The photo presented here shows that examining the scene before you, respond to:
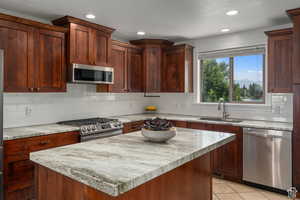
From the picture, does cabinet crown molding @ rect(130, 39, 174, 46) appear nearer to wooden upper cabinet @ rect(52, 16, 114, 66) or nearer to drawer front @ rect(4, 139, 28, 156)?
wooden upper cabinet @ rect(52, 16, 114, 66)

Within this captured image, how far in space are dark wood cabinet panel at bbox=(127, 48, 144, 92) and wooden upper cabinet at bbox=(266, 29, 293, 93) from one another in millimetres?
2483

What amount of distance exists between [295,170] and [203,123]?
57.5 inches

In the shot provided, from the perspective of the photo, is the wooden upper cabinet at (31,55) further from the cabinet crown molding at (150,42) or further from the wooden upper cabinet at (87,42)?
the cabinet crown molding at (150,42)

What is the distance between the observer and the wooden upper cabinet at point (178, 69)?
4504 millimetres

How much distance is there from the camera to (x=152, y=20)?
3.41 meters

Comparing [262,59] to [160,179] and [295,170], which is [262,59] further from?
[160,179]

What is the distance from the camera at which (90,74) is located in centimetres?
353

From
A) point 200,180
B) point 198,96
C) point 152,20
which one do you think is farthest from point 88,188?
point 198,96

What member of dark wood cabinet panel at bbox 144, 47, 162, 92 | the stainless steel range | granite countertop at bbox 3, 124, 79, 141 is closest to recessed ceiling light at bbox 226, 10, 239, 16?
dark wood cabinet panel at bbox 144, 47, 162, 92

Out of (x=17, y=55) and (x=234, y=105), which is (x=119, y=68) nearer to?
(x=17, y=55)

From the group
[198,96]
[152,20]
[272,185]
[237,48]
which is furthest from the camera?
[198,96]

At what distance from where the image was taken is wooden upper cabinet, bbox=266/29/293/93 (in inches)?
127

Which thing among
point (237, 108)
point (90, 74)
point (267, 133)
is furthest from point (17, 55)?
point (237, 108)

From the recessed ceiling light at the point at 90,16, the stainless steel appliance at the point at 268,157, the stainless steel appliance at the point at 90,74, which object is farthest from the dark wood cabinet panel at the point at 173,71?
the recessed ceiling light at the point at 90,16
